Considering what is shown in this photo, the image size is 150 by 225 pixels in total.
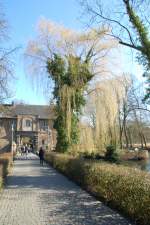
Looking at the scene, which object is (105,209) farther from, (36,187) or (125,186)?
(36,187)

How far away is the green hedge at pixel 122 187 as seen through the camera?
9602mm

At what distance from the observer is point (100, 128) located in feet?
115

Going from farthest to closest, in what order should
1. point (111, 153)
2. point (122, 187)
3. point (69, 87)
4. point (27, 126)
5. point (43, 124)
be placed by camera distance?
point (43, 124) → point (27, 126) → point (69, 87) → point (111, 153) → point (122, 187)

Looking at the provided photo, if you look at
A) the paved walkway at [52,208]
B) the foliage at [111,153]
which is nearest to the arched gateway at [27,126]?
the foliage at [111,153]

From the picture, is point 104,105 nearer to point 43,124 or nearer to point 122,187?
point 122,187

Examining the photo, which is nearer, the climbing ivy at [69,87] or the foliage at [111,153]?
the foliage at [111,153]

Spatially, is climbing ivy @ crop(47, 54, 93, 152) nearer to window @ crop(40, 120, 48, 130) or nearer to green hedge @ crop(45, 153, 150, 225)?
green hedge @ crop(45, 153, 150, 225)

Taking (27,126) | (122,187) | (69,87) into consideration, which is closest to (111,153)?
(69,87)

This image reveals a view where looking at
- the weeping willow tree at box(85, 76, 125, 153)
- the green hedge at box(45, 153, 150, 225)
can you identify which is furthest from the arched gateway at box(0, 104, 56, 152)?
the green hedge at box(45, 153, 150, 225)

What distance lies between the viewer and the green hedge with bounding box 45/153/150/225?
9602mm

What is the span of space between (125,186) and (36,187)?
7.79 m

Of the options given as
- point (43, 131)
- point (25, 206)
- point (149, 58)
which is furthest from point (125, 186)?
point (43, 131)

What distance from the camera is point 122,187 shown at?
11477 millimetres

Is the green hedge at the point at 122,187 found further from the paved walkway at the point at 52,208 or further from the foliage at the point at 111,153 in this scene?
the foliage at the point at 111,153
